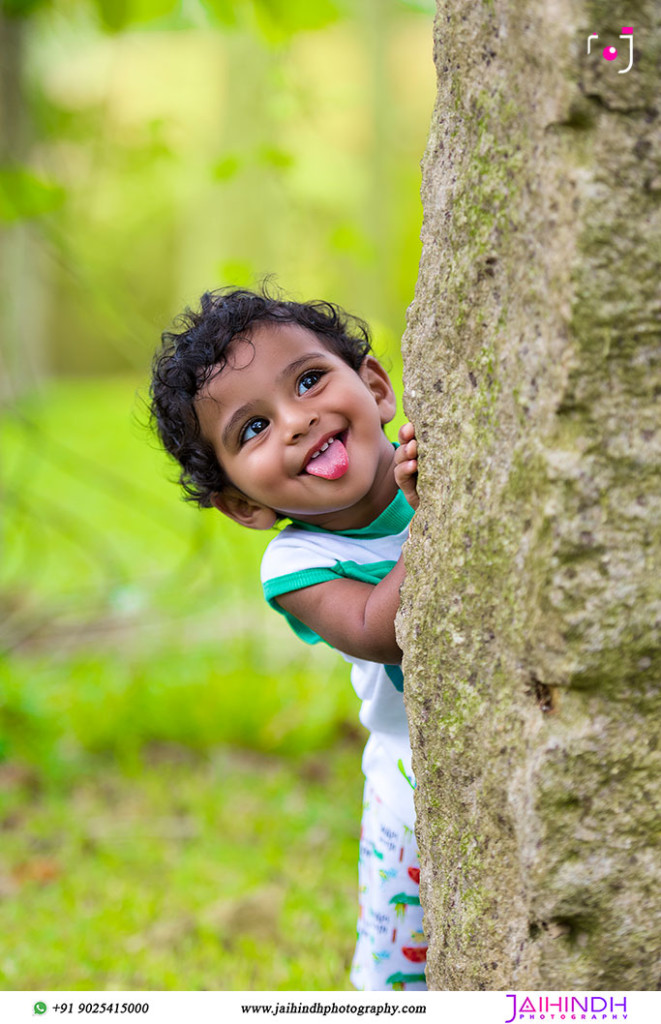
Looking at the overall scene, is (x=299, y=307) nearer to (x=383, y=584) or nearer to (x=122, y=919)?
(x=383, y=584)

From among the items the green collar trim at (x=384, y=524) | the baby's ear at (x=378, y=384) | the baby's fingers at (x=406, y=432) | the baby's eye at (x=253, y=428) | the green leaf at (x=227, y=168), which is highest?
the green leaf at (x=227, y=168)

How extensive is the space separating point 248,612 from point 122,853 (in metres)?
2.71

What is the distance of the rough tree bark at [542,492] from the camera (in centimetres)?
114

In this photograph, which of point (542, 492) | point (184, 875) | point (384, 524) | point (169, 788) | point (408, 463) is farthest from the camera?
point (169, 788)

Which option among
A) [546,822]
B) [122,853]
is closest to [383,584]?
[546,822]

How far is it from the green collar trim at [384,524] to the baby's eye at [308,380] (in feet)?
0.86

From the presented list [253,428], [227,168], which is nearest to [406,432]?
[253,428]

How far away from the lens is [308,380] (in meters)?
1.76

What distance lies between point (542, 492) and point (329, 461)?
1.89ft

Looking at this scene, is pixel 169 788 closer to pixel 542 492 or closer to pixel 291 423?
pixel 291 423

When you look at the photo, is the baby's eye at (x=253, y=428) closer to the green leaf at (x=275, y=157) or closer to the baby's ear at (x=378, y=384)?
the baby's ear at (x=378, y=384)
